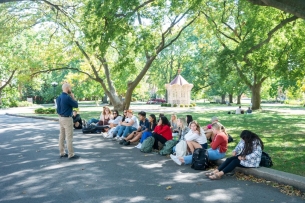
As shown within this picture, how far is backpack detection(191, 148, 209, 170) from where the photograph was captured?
7.17 metres

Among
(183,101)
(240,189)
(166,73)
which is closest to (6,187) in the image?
(240,189)

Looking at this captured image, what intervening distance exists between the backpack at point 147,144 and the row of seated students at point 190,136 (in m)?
0.21

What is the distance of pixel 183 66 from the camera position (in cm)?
6281

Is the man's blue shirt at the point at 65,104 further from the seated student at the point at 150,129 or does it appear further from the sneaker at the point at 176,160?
the sneaker at the point at 176,160

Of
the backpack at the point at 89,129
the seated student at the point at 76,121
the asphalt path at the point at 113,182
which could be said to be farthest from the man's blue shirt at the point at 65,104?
the seated student at the point at 76,121

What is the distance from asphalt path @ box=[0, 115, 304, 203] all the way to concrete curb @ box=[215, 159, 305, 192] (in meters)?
0.32

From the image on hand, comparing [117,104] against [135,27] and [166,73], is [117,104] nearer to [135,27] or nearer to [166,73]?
[135,27]

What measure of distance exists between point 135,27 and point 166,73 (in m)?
43.6

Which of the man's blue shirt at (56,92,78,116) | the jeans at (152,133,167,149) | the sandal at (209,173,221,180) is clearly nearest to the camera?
the sandal at (209,173,221,180)

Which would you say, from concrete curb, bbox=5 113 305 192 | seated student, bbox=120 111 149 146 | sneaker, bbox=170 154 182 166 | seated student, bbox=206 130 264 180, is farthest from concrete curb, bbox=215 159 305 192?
seated student, bbox=120 111 149 146

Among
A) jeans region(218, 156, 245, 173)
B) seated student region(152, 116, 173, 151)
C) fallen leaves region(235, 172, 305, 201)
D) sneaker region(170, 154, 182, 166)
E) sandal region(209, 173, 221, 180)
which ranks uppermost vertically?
seated student region(152, 116, 173, 151)

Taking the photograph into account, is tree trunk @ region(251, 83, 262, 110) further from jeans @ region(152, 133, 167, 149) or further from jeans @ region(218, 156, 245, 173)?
jeans @ region(218, 156, 245, 173)

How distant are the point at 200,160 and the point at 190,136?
1031 mm

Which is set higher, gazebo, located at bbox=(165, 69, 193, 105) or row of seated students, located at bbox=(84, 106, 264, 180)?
gazebo, located at bbox=(165, 69, 193, 105)
